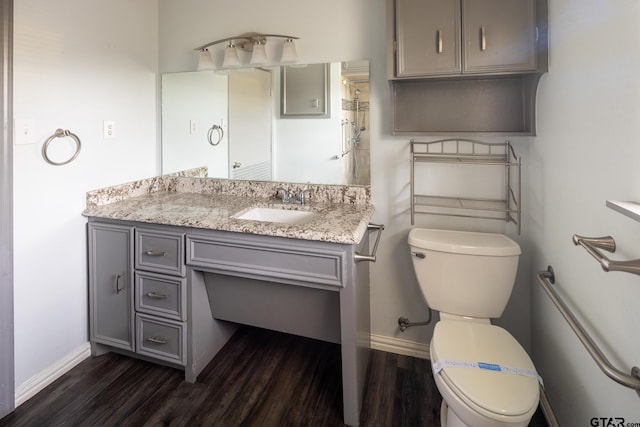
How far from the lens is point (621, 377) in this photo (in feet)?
2.77

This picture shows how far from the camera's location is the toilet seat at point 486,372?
1.11 meters

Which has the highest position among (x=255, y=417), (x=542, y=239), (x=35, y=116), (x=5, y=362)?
(x=35, y=116)

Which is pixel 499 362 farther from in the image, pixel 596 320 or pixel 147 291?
pixel 147 291

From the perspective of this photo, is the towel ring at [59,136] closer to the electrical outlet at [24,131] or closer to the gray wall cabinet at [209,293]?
the electrical outlet at [24,131]

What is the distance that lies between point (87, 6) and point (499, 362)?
8.40 feet

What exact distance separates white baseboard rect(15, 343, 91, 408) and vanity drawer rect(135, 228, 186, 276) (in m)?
0.63

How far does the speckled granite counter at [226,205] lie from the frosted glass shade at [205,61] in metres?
0.71

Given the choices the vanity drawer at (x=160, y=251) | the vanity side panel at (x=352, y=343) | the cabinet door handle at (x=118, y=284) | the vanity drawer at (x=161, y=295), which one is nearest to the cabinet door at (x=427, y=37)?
the vanity side panel at (x=352, y=343)

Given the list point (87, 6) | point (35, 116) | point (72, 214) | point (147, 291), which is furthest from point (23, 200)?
point (87, 6)

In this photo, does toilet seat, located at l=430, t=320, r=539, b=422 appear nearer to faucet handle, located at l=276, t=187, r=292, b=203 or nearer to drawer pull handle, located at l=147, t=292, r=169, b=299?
faucet handle, located at l=276, t=187, r=292, b=203

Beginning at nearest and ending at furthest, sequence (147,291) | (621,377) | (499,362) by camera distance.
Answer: (621,377) < (499,362) < (147,291)

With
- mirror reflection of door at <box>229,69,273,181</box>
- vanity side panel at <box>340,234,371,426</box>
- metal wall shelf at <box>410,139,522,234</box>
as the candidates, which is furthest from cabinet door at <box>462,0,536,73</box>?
mirror reflection of door at <box>229,69,273,181</box>

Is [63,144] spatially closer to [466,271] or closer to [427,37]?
[427,37]

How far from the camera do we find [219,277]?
1.86 m
